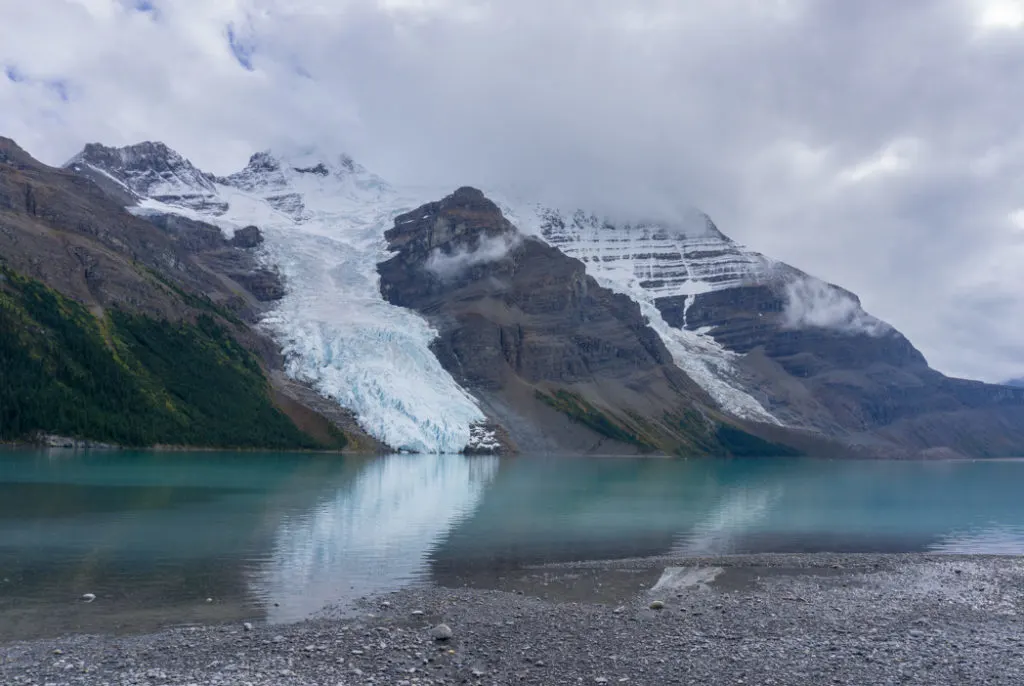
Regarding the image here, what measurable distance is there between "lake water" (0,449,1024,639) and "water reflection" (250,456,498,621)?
0.12 meters

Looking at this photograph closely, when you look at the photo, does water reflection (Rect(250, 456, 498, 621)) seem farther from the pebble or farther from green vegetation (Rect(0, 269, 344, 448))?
green vegetation (Rect(0, 269, 344, 448))

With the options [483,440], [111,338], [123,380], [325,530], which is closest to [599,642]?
[325,530]

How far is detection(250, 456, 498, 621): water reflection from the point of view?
1005 inches

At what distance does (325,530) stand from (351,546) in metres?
5.04

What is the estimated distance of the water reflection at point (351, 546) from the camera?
25.5m

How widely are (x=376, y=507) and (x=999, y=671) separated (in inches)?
1560

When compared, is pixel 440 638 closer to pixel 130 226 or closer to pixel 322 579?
pixel 322 579

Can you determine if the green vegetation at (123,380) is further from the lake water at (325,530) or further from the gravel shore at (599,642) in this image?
the gravel shore at (599,642)

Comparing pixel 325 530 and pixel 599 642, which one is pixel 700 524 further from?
pixel 599 642

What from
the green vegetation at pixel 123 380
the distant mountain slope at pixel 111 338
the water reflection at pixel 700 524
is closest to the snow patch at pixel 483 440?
the distant mountain slope at pixel 111 338

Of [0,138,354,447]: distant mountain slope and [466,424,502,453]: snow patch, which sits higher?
[0,138,354,447]: distant mountain slope

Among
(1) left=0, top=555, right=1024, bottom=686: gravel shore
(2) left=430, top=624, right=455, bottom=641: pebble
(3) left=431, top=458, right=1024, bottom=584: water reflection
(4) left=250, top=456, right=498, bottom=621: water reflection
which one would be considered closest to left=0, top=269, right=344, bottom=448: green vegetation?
(4) left=250, top=456, right=498, bottom=621: water reflection

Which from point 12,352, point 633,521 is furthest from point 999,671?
point 12,352

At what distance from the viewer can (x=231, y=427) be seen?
443ft
